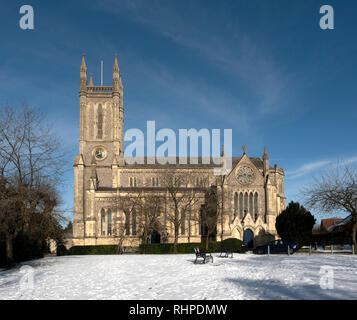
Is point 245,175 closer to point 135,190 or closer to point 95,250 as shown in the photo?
point 135,190

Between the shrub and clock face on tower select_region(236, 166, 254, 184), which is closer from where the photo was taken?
the shrub

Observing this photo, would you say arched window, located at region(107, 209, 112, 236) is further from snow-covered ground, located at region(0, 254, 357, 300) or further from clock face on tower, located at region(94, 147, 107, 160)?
snow-covered ground, located at region(0, 254, 357, 300)

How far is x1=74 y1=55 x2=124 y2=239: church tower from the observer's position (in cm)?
5447

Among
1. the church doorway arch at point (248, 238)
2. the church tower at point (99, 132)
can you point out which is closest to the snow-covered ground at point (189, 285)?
the church doorway arch at point (248, 238)

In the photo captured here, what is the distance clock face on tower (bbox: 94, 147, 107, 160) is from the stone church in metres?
0.17

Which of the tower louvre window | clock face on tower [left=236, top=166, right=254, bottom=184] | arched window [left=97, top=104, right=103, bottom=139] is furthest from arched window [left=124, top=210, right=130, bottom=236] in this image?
arched window [left=97, top=104, right=103, bottom=139]

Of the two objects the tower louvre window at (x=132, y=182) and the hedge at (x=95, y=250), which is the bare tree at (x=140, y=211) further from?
the tower louvre window at (x=132, y=182)

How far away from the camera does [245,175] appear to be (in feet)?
161

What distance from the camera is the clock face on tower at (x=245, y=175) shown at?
49.0m

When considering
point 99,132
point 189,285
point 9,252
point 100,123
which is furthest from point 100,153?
point 189,285

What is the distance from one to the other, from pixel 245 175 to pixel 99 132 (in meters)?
26.5

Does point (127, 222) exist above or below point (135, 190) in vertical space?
below
